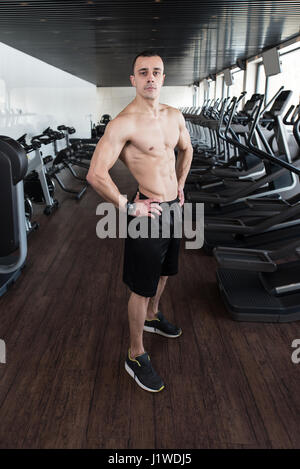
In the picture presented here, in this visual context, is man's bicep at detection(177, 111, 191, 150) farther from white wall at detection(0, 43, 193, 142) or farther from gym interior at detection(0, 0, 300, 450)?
white wall at detection(0, 43, 193, 142)

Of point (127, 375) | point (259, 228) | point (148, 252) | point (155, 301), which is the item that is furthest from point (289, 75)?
point (127, 375)

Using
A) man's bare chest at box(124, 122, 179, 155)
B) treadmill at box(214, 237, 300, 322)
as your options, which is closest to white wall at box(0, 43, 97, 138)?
treadmill at box(214, 237, 300, 322)

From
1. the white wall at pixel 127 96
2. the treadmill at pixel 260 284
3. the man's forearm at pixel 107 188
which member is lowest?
the treadmill at pixel 260 284

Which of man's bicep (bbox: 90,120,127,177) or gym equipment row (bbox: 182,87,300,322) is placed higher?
man's bicep (bbox: 90,120,127,177)

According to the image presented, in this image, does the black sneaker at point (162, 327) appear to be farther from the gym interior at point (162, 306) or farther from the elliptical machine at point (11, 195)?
the elliptical machine at point (11, 195)

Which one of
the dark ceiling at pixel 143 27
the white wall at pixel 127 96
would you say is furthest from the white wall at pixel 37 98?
the white wall at pixel 127 96

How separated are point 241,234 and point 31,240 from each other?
1.95 meters

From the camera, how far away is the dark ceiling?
4531 mm

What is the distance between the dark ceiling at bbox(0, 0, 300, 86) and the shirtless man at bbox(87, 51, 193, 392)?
3.50 metres

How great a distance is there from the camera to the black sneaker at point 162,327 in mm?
2036

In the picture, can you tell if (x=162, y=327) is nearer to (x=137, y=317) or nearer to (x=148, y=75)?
(x=137, y=317)

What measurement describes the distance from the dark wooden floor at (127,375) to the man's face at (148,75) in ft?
4.10

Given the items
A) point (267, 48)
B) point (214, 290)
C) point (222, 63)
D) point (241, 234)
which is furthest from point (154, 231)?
point (222, 63)

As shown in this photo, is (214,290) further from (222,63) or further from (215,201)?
(222,63)
